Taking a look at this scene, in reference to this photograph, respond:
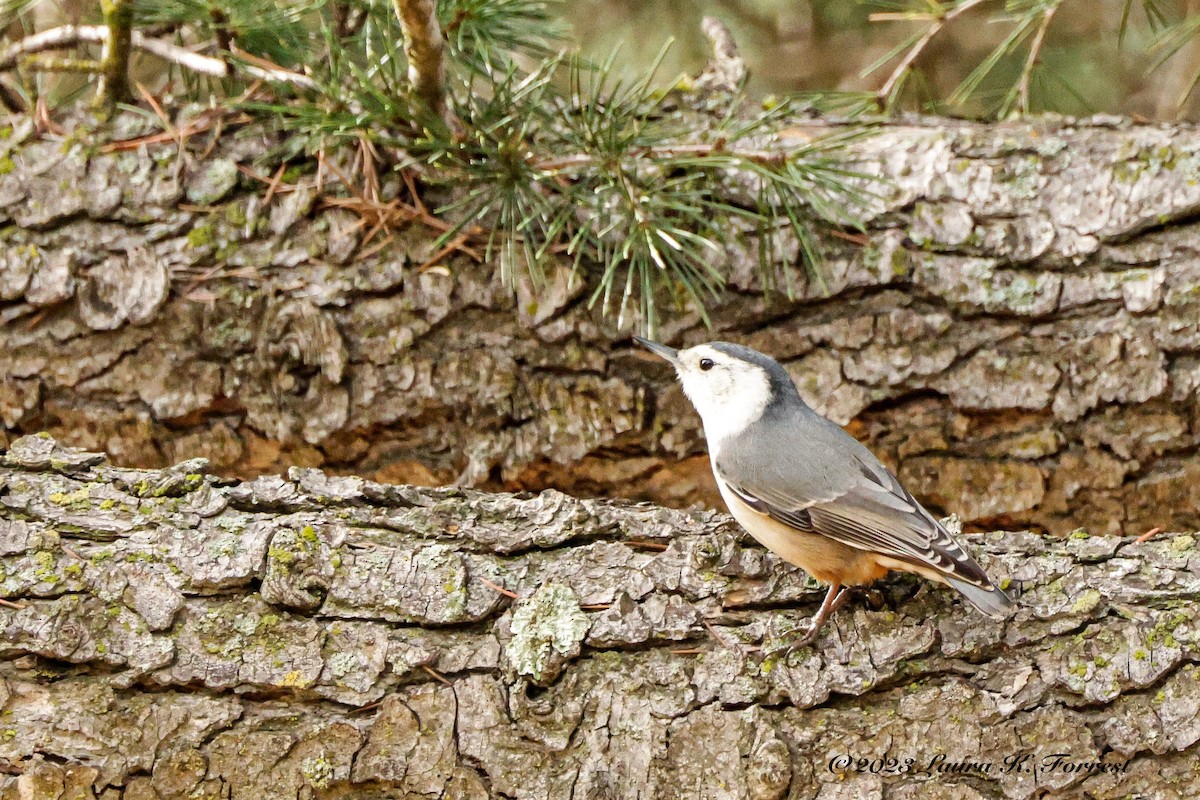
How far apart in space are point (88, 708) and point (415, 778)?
58 centimetres

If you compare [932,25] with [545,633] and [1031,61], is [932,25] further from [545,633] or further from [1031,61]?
[545,633]

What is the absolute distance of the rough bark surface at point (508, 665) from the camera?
74.7 inches

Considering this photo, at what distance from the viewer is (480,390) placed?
9.58 feet

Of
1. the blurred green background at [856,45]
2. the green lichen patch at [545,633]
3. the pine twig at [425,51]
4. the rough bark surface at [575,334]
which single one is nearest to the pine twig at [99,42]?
the rough bark surface at [575,334]

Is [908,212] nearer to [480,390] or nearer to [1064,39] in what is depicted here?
[480,390]

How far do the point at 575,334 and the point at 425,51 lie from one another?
0.81 metres

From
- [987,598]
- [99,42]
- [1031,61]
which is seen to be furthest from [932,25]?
[99,42]

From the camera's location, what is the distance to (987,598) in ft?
6.59

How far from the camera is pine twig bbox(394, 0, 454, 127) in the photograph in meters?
2.47

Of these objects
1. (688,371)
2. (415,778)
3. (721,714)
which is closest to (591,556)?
(721,714)

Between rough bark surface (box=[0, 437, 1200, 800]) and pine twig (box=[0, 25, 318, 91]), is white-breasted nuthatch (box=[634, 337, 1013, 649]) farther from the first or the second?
pine twig (box=[0, 25, 318, 91])

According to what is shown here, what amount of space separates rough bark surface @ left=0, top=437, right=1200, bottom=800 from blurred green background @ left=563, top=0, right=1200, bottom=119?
2.51 meters

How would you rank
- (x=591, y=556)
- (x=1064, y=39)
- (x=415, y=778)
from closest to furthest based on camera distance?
(x=415, y=778) → (x=591, y=556) → (x=1064, y=39)

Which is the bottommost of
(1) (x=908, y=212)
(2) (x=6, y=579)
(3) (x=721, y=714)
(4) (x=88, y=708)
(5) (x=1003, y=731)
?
(5) (x=1003, y=731)
